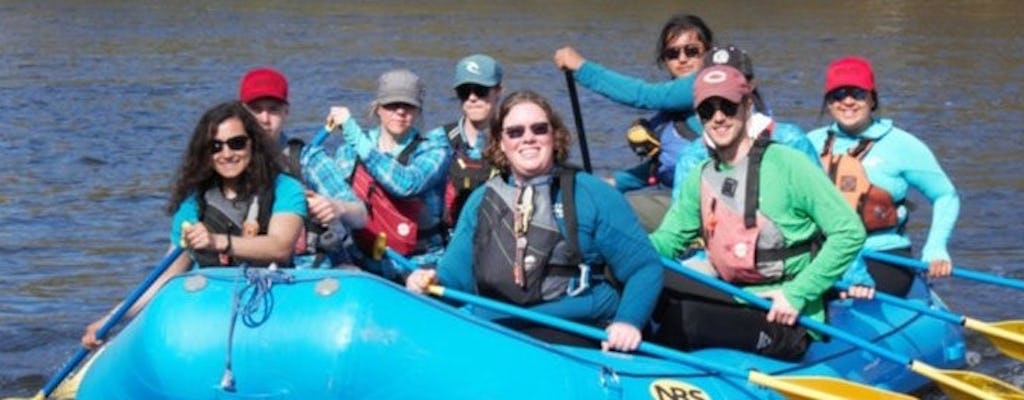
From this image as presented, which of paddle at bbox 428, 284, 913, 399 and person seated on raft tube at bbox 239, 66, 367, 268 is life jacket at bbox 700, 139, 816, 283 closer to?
paddle at bbox 428, 284, 913, 399

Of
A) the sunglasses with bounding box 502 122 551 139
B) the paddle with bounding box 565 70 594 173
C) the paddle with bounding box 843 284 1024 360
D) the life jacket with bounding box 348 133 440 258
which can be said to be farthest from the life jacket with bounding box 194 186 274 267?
the paddle with bounding box 843 284 1024 360

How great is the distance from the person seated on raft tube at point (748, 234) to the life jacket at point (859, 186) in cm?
122

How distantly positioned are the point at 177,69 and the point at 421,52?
335cm

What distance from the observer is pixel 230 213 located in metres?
6.04

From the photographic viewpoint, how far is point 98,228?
1251 cm

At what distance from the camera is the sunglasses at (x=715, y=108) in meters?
6.16

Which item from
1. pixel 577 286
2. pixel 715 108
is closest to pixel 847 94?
pixel 715 108

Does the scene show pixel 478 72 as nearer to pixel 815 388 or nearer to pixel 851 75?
pixel 851 75

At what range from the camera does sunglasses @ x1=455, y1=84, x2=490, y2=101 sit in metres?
7.48

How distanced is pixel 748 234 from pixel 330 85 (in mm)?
Answer: 13364

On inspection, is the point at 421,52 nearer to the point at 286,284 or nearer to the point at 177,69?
the point at 177,69

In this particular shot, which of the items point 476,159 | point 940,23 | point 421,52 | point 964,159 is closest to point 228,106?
point 476,159

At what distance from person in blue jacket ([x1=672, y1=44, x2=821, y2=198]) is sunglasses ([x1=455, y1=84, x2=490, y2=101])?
32.8 inches

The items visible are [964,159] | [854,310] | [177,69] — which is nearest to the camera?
[854,310]
